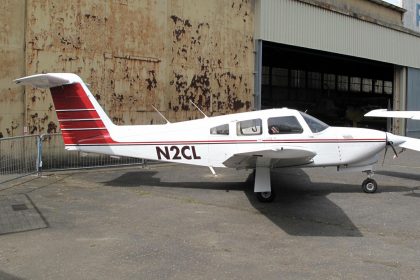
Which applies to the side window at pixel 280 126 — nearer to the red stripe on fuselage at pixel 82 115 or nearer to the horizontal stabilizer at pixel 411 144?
the horizontal stabilizer at pixel 411 144

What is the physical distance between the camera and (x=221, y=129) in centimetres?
970

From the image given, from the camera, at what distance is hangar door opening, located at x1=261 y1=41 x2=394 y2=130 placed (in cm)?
3503

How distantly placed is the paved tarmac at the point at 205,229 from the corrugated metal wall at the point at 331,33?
901 centimetres

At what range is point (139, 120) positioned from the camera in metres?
14.5

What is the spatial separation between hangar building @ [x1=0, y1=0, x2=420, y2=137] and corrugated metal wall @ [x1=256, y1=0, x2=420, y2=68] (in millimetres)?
49

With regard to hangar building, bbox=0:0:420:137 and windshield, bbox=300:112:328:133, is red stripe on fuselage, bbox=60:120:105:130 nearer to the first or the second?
hangar building, bbox=0:0:420:137

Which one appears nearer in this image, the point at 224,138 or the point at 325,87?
the point at 224,138

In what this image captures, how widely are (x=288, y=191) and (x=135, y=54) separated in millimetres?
7121

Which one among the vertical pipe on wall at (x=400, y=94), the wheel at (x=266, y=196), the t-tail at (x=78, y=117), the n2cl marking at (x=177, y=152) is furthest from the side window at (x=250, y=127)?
the vertical pipe on wall at (x=400, y=94)

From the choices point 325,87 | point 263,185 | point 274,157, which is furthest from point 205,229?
point 325,87

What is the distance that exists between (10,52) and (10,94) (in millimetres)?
1108

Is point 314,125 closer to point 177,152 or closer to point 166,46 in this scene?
point 177,152

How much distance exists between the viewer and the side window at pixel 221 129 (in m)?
9.66

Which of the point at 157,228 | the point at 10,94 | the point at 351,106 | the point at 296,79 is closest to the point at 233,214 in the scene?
the point at 157,228
